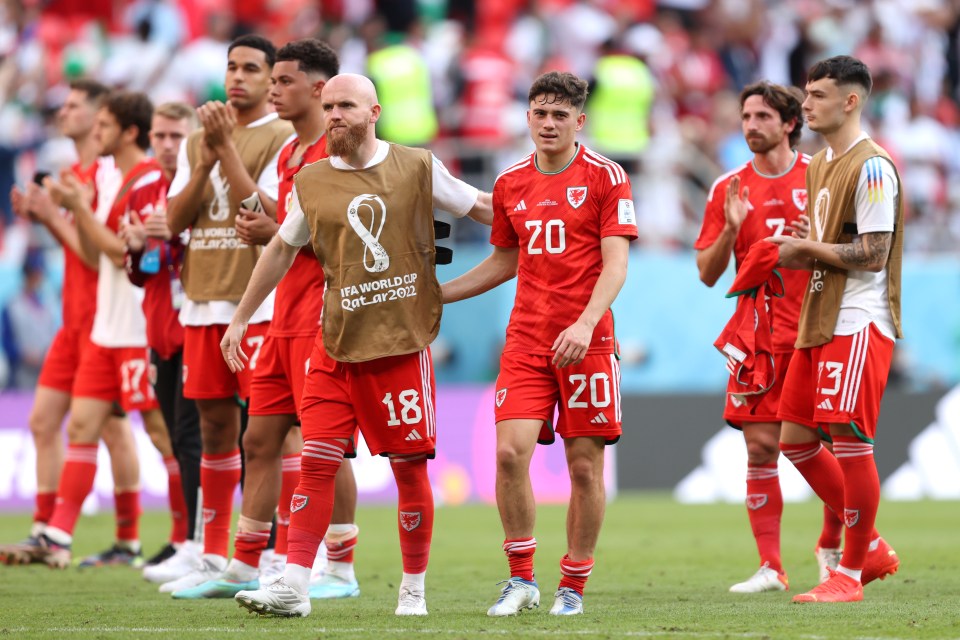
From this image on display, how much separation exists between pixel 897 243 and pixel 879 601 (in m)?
1.80

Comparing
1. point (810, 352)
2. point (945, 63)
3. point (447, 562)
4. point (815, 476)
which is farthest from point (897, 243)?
point (945, 63)

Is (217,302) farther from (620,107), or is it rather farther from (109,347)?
(620,107)

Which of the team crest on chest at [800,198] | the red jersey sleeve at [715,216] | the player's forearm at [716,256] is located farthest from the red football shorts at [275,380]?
the team crest on chest at [800,198]

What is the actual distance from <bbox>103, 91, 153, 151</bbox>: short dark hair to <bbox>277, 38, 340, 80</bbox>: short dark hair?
2453 millimetres

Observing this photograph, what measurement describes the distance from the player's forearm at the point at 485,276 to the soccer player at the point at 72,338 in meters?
3.79

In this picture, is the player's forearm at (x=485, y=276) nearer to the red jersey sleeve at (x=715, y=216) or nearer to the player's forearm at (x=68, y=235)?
the red jersey sleeve at (x=715, y=216)

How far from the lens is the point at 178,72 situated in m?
18.2

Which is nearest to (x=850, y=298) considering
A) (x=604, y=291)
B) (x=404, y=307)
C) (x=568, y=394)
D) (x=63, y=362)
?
(x=604, y=291)

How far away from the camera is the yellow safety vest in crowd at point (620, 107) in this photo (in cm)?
1869

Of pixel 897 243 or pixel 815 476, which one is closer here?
pixel 897 243

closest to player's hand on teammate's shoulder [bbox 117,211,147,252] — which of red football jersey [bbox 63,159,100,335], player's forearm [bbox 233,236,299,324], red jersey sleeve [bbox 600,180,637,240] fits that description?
red football jersey [bbox 63,159,100,335]

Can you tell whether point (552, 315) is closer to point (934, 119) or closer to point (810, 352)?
point (810, 352)

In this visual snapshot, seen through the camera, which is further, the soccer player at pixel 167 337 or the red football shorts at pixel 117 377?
the red football shorts at pixel 117 377

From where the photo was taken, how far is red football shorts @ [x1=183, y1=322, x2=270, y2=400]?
8273 mm
